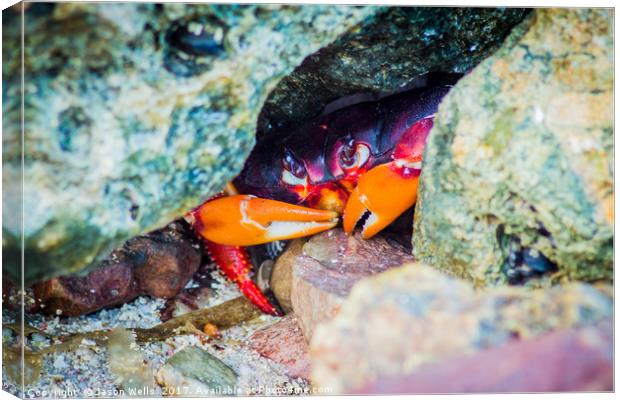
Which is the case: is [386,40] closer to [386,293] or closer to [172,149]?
[172,149]

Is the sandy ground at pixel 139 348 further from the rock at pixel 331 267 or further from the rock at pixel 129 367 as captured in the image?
the rock at pixel 331 267

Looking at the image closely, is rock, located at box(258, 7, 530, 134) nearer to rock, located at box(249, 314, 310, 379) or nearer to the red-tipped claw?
the red-tipped claw

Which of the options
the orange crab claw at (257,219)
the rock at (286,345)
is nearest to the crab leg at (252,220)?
the orange crab claw at (257,219)

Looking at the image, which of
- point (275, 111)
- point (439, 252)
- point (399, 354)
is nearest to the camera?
point (399, 354)

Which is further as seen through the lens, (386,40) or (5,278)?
(386,40)

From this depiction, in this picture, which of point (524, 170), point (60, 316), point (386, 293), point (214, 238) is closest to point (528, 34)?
point (524, 170)

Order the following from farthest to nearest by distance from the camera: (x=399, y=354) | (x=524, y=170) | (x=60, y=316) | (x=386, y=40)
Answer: (x=60, y=316)
(x=386, y=40)
(x=524, y=170)
(x=399, y=354)

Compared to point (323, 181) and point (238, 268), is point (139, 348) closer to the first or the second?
point (238, 268)

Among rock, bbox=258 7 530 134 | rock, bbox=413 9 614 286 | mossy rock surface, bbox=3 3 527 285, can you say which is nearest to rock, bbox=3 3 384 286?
mossy rock surface, bbox=3 3 527 285
